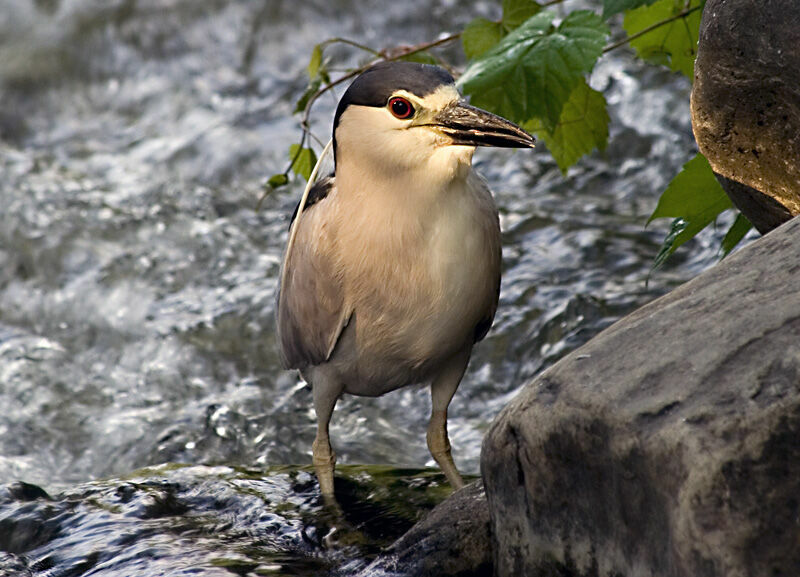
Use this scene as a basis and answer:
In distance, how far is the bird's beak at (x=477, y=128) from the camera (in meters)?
2.64

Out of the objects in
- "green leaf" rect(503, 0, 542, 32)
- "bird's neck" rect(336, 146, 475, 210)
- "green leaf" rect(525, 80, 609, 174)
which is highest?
"green leaf" rect(503, 0, 542, 32)

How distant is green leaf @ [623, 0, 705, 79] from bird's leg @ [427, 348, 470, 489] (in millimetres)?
994

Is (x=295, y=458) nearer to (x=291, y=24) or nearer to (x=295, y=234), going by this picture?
(x=295, y=234)

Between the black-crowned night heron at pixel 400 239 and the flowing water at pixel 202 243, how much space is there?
0.37 metres

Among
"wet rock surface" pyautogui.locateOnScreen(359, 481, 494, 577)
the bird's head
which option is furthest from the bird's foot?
the bird's head

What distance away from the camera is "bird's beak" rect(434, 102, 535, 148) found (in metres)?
2.64

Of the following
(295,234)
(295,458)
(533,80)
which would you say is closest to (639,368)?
(533,80)

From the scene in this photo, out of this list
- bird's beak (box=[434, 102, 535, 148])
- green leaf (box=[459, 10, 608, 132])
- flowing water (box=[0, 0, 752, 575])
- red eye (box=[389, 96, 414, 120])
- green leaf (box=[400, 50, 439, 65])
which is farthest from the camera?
flowing water (box=[0, 0, 752, 575])

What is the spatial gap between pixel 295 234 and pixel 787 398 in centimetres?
180

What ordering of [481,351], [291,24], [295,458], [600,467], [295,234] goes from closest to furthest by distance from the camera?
[600,467] → [295,234] → [295,458] → [481,351] → [291,24]

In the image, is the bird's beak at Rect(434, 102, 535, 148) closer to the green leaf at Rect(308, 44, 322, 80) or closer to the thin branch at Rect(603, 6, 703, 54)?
the thin branch at Rect(603, 6, 703, 54)

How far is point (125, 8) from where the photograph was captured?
8.81 m

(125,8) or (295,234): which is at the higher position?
(125,8)

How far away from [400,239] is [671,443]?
1.26 metres
